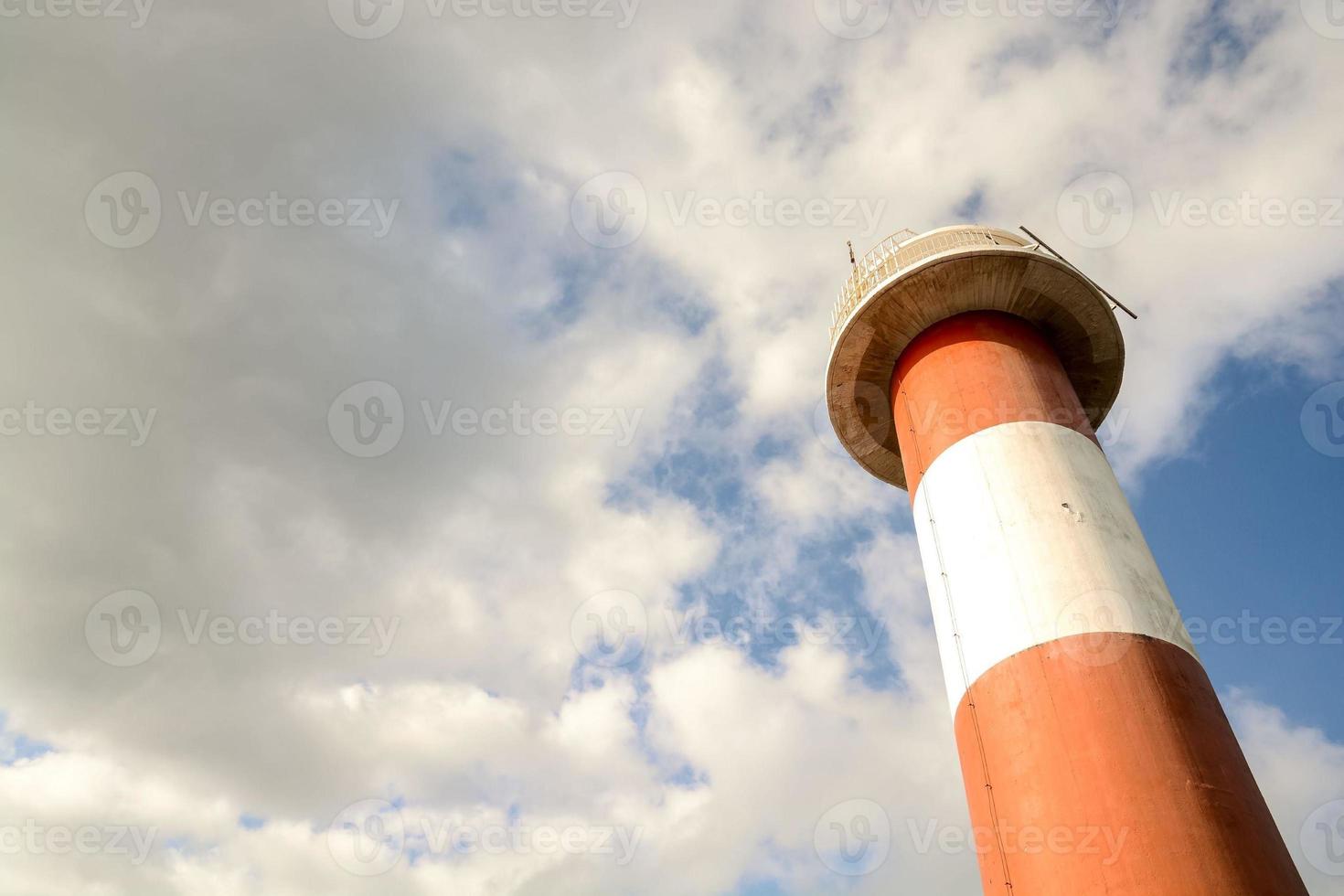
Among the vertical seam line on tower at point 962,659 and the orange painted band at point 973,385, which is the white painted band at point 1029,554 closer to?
the vertical seam line on tower at point 962,659

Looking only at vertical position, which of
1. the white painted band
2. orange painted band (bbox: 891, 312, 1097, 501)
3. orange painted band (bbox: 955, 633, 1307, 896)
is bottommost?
orange painted band (bbox: 955, 633, 1307, 896)

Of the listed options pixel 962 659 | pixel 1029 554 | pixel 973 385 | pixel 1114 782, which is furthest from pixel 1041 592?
pixel 973 385

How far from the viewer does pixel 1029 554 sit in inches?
512

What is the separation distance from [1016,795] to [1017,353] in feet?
→ 28.2

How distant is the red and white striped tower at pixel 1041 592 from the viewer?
34.7ft

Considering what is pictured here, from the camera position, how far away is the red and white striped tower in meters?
10.6

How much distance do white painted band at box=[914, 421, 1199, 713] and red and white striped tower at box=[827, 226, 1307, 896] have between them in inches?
1.4

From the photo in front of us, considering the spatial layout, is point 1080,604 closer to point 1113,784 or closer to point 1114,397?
point 1113,784

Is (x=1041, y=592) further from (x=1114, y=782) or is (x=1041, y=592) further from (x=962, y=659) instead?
(x=1114, y=782)

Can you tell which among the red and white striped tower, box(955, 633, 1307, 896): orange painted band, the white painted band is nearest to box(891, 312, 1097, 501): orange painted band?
the red and white striped tower

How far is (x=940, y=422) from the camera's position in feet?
51.3

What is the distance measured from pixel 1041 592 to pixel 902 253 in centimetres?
816

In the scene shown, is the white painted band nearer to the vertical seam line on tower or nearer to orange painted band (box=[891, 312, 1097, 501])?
the vertical seam line on tower

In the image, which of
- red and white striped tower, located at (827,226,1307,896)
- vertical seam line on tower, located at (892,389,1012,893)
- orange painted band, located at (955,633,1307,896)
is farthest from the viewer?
vertical seam line on tower, located at (892,389,1012,893)
